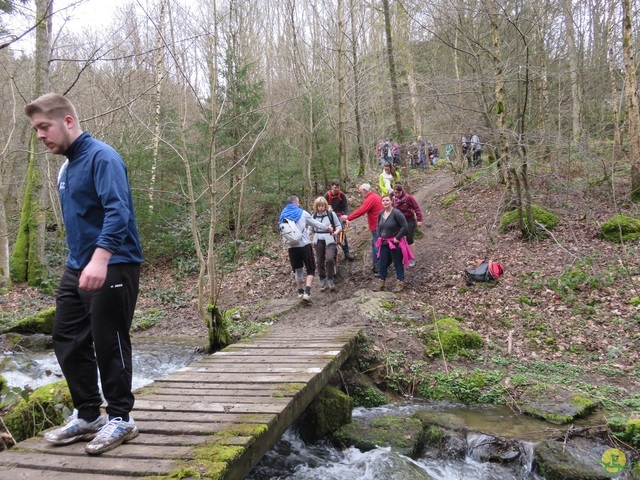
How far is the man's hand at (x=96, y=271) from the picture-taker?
2.61 metres

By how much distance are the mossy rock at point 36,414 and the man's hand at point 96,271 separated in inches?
83.4

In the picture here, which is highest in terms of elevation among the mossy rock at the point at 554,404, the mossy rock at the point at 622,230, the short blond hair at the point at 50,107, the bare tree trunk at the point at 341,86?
the bare tree trunk at the point at 341,86

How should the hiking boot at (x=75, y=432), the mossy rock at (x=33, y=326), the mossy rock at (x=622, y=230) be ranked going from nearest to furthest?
the hiking boot at (x=75, y=432), the mossy rock at (x=33, y=326), the mossy rock at (x=622, y=230)

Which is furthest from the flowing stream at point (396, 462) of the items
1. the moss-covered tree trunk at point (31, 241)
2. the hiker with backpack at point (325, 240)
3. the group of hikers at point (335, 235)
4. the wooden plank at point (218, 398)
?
the moss-covered tree trunk at point (31, 241)

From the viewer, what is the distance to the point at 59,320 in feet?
10.1

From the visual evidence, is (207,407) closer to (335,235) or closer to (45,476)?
(45,476)

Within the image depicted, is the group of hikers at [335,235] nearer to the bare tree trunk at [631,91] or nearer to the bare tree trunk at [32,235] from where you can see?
the bare tree trunk at [631,91]

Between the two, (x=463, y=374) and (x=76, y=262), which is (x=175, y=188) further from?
(x=76, y=262)

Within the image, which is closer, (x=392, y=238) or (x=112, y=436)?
(x=112, y=436)

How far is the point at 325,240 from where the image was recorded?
403 inches

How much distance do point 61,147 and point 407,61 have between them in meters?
22.6

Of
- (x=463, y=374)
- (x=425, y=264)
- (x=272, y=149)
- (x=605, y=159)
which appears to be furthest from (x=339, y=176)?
(x=463, y=374)

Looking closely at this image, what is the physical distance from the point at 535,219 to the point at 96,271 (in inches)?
453

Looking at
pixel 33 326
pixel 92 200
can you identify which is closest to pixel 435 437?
pixel 92 200
